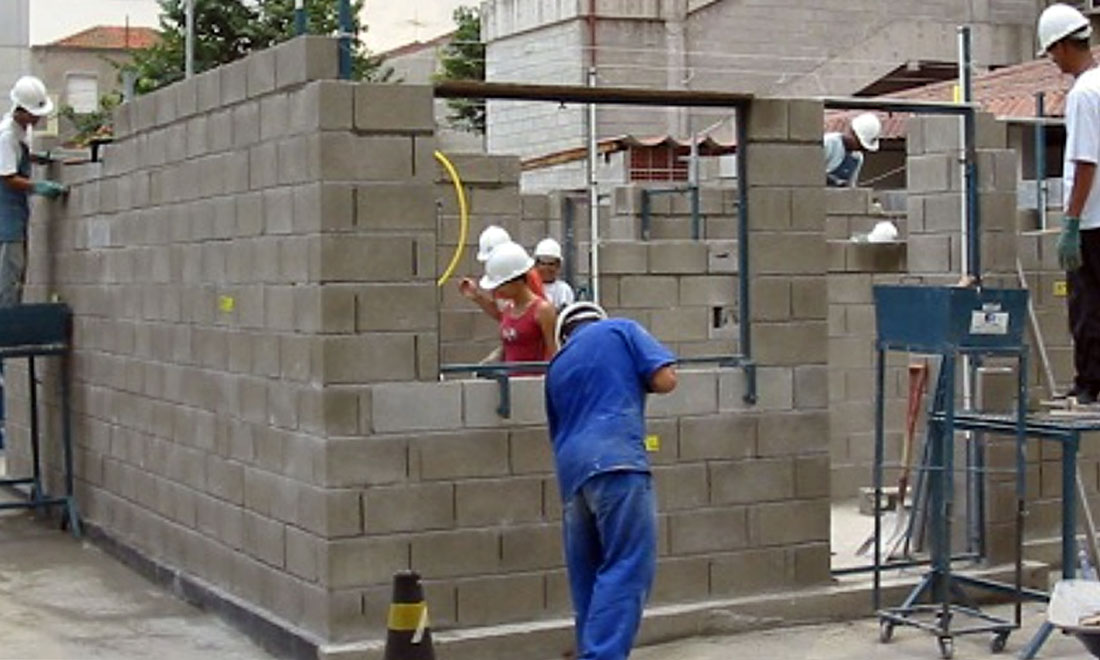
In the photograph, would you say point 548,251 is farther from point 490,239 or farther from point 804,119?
point 804,119

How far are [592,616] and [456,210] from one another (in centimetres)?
666

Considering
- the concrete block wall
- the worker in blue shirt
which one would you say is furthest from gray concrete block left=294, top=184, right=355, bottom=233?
the concrete block wall

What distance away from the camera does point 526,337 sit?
31.8ft

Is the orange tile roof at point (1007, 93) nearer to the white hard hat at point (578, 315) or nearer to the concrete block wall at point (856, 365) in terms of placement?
the concrete block wall at point (856, 365)

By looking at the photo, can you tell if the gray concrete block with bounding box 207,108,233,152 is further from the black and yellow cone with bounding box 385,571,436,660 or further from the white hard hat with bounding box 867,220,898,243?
the white hard hat with bounding box 867,220,898,243

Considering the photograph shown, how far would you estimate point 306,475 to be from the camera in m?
8.22

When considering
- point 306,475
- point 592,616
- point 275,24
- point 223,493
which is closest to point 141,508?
point 223,493

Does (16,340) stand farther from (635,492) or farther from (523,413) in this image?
(635,492)

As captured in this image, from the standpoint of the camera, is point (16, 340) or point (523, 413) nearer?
point (523, 413)

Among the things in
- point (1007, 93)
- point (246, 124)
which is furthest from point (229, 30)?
Result: point (246, 124)


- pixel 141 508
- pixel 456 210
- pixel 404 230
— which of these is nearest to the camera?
pixel 404 230

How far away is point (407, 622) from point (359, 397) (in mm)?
1317

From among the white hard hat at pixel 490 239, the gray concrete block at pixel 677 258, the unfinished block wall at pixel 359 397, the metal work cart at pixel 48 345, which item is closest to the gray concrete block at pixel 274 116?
the unfinished block wall at pixel 359 397

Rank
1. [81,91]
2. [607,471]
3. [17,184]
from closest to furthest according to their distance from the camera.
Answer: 1. [607,471]
2. [17,184]
3. [81,91]
